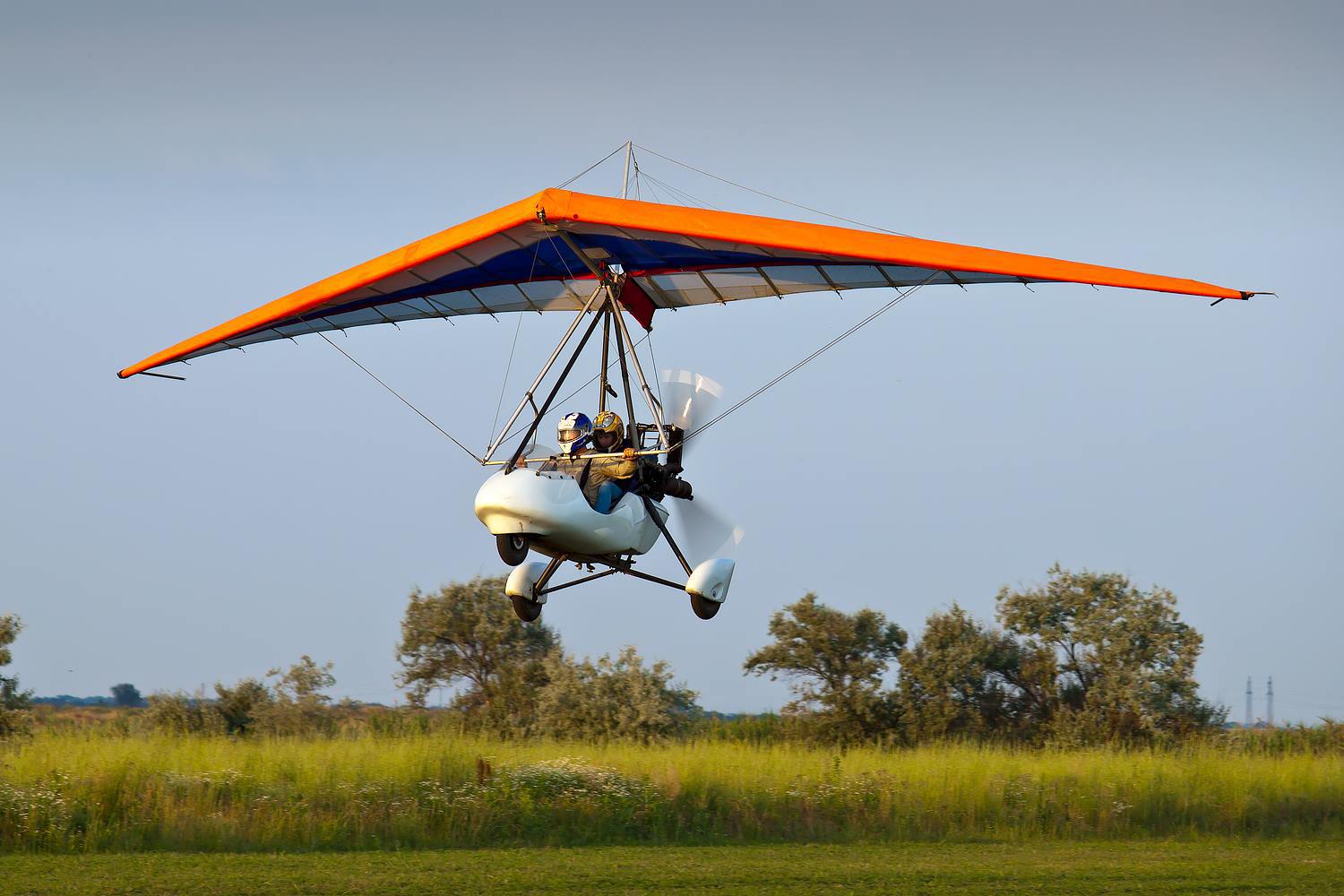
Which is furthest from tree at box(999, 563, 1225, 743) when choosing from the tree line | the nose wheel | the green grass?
the nose wheel

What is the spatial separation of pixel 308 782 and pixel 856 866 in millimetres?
6412

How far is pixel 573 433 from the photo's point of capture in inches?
488

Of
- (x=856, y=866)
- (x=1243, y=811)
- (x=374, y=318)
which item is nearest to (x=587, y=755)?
(x=856, y=866)

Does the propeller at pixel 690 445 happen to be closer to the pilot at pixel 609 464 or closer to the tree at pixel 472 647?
the pilot at pixel 609 464

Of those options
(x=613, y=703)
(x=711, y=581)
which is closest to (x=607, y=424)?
(x=711, y=581)

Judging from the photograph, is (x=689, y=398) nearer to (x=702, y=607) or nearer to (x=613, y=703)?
(x=702, y=607)

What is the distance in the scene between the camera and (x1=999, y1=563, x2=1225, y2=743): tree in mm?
25234

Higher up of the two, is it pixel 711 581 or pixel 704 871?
pixel 711 581

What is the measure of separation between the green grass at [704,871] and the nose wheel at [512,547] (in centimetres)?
371

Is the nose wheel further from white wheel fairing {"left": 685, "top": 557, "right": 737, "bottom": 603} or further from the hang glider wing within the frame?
the hang glider wing

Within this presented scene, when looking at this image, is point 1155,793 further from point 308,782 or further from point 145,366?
point 145,366

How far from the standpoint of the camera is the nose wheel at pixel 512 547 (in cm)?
1122

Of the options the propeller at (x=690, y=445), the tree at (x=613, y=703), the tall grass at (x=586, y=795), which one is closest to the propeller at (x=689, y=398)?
the propeller at (x=690, y=445)

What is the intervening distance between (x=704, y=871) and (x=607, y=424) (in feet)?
16.5
